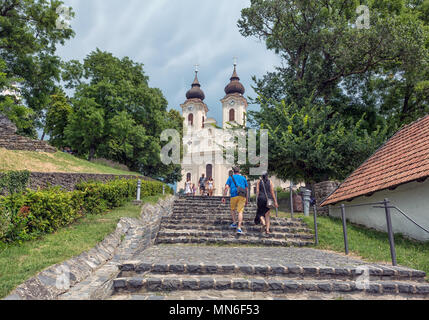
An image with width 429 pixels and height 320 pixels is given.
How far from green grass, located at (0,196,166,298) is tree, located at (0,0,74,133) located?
702 inches

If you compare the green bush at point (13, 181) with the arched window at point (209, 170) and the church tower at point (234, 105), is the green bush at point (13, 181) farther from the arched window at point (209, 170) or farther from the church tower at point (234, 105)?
the church tower at point (234, 105)

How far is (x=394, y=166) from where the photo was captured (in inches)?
340

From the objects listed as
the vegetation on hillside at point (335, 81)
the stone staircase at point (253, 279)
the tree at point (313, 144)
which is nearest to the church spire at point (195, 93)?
the vegetation on hillside at point (335, 81)

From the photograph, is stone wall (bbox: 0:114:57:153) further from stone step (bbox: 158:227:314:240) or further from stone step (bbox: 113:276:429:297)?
stone step (bbox: 113:276:429:297)


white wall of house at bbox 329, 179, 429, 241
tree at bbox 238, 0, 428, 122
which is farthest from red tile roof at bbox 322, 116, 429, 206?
tree at bbox 238, 0, 428, 122

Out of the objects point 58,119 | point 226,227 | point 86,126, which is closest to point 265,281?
point 226,227

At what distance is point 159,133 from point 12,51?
13.5 m

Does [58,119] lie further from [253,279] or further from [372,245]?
[372,245]

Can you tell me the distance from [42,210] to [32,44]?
20542mm

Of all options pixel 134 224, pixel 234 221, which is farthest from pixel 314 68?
pixel 134 224

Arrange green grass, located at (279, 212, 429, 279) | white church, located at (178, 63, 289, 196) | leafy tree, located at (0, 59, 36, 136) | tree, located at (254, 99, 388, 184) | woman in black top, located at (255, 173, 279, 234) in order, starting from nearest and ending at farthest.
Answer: green grass, located at (279, 212, 429, 279)
woman in black top, located at (255, 173, 279, 234)
tree, located at (254, 99, 388, 184)
leafy tree, located at (0, 59, 36, 136)
white church, located at (178, 63, 289, 196)

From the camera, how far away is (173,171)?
33750mm

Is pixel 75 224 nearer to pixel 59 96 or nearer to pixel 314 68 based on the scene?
pixel 314 68

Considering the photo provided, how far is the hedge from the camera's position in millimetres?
5520
